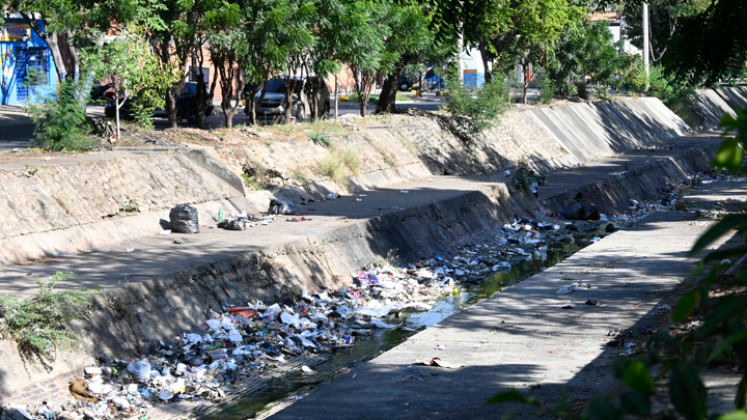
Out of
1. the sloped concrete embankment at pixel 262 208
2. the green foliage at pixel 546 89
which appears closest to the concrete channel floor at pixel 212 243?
the sloped concrete embankment at pixel 262 208

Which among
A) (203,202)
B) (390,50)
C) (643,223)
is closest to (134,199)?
(203,202)

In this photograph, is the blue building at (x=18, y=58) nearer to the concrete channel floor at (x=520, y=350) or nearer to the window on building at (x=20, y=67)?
the window on building at (x=20, y=67)

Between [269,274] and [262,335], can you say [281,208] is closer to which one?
[269,274]

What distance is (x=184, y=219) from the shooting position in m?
12.6

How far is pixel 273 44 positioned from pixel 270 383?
9.89 metres

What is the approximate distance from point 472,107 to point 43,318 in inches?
621

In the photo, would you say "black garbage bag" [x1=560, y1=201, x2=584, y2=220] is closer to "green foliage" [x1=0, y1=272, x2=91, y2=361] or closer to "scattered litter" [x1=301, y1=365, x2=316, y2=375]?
"scattered litter" [x1=301, y1=365, x2=316, y2=375]

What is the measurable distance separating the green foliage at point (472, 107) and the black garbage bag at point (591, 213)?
4054 mm

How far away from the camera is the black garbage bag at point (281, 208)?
14.6m

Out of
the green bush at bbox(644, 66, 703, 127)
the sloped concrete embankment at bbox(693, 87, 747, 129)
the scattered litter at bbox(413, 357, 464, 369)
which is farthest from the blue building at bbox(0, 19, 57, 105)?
the scattered litter at bbox(413, 357, 464, 369)

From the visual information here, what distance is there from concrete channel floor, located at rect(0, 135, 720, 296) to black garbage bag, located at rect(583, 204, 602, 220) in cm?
100

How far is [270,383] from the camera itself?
8625mm

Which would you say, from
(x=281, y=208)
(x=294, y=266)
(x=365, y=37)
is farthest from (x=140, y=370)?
(x=365, y=37)

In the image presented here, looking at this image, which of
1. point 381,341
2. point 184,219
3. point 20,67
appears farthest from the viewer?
point 20,67
